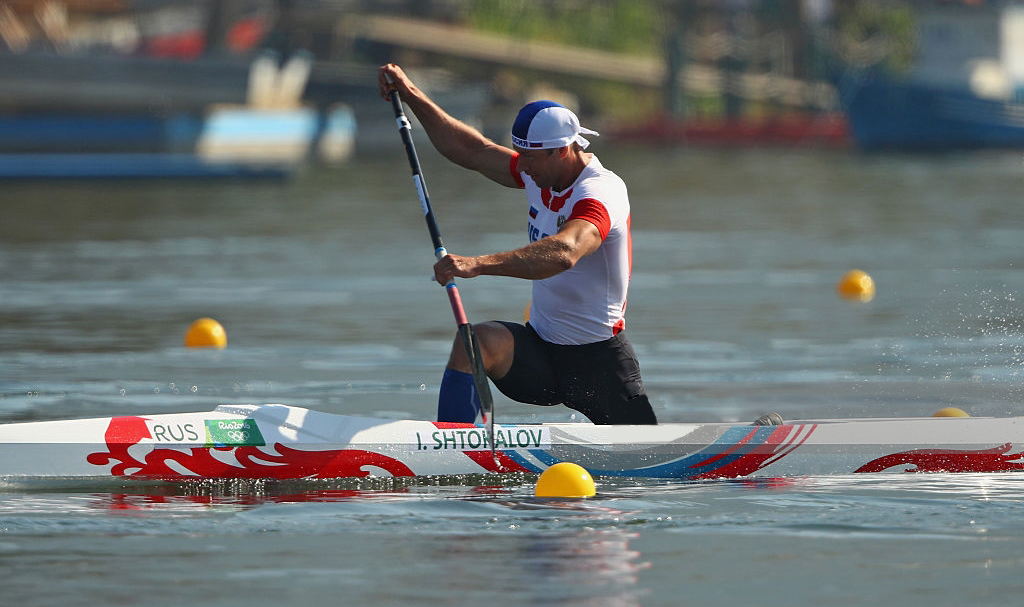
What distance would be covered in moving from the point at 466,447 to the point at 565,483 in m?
0.61

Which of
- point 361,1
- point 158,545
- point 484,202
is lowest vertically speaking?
Answer: point 158,545

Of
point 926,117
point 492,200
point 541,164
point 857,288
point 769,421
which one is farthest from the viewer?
point 926,117

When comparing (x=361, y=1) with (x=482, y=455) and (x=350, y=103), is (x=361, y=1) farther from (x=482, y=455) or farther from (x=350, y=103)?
(x=482, y=455)

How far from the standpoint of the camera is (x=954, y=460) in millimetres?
9039

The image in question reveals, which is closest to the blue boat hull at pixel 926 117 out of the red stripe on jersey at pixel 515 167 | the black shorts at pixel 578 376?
the red stripe on jersey at pixel 515 167

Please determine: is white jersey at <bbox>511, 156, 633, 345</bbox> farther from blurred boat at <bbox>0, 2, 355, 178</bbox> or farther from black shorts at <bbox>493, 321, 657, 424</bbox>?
blurred boat at <bbox>0, 2, 355, 178</bbox>

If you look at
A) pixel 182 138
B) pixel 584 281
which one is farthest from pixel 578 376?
pixel 182 138

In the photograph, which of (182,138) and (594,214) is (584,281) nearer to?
(594,214)

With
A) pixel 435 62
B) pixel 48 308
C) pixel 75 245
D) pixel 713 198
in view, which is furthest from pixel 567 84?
pixel 48 308

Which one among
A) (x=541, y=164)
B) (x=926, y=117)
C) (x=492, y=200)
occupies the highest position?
(x=926, y=117)

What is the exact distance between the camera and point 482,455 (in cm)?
891

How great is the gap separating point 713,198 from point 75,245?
46.4 feet

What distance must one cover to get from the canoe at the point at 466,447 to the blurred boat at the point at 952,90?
50865 millimetres

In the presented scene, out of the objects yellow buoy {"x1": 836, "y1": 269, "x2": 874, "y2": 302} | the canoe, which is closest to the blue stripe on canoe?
the canoe
